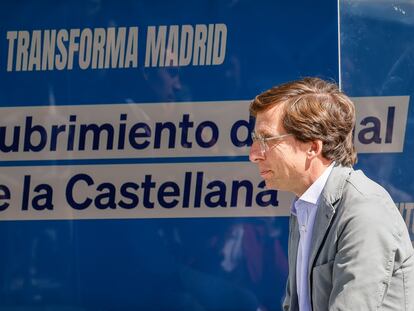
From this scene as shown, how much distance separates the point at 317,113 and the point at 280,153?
140 mm

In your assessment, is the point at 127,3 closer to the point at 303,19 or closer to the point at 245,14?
the point at 245,14

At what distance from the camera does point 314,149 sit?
2027 millimetres

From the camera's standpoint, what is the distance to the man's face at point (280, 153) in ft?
6.64

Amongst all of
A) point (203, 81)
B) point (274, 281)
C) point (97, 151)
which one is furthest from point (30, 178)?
point (274, 281)

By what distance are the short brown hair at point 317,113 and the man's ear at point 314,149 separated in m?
0.01

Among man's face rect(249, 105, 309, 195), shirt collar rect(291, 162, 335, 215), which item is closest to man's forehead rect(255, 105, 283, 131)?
man's face rect(249, 105, 309, 195)

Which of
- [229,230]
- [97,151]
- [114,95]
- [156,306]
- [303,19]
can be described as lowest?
[156,306]

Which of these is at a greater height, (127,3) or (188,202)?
(127,3)

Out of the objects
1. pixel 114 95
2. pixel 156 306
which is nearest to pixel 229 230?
pixel 156 306

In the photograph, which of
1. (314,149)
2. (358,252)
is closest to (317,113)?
(314,149)

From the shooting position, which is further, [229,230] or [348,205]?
[229,230]

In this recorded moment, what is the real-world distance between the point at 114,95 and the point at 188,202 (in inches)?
24.6

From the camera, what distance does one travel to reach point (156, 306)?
4008 mm

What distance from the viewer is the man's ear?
2.01 metres
